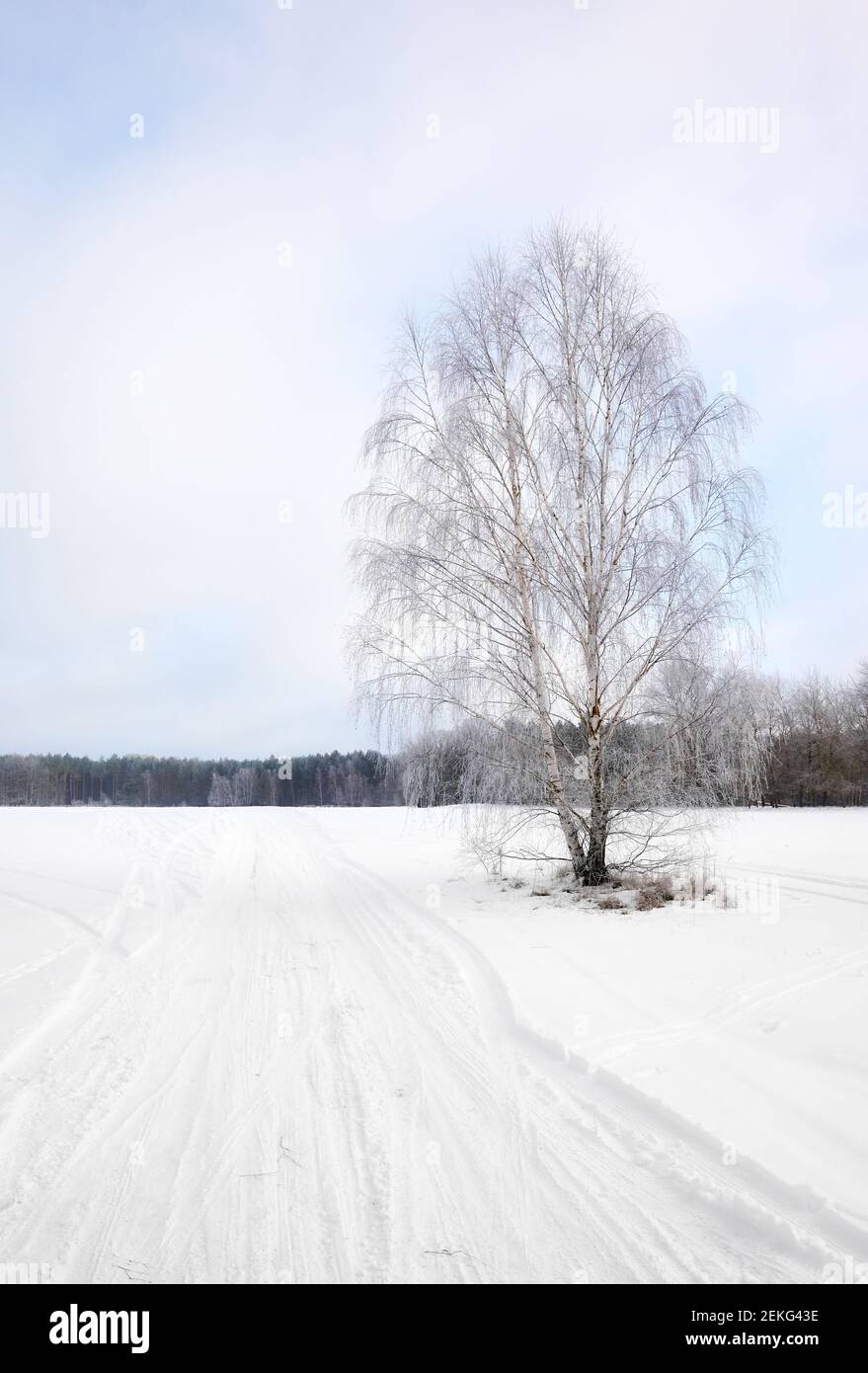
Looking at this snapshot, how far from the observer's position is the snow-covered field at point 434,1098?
8.86 ft

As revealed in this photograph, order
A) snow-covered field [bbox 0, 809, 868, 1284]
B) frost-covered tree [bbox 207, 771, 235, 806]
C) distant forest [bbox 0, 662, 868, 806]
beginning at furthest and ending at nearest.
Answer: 1. frost-covered tree [bbox 207, 771, 235, 806]
2. distant forest [bbox 0, 662, 868, 806]
3. snow-covered field [bbox 0, 809, 868, 1284]

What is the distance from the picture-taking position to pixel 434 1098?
393 centimetres

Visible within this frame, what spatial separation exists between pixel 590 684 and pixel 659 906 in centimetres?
329

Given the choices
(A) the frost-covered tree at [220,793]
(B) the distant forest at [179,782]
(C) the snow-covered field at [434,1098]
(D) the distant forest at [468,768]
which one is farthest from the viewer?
(A) the frost-covered tree at [220,793]

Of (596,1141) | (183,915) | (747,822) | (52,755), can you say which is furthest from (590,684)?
(52,755)

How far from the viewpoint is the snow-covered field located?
2701 millimetres

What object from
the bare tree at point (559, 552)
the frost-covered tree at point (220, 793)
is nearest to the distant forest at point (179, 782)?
the frost-covered tree at point (220, 793)

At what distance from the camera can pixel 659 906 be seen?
9.60 m

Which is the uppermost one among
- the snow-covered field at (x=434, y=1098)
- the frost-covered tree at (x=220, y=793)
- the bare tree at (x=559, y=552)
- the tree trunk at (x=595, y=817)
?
the bare tree at (x=559, y=552)

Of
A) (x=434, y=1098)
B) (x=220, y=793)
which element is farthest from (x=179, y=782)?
(x=434, y=1098)

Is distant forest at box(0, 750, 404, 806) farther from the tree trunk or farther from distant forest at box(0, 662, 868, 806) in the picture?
the tree trunk

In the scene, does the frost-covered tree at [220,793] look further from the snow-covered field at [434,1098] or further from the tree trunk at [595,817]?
the snow-covered field at [434,1098]

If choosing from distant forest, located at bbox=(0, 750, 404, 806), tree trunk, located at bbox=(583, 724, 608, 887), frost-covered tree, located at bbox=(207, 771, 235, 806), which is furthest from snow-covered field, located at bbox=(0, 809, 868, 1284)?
frost-covered tree, located at bbox=(207, 771, 235, 806)
